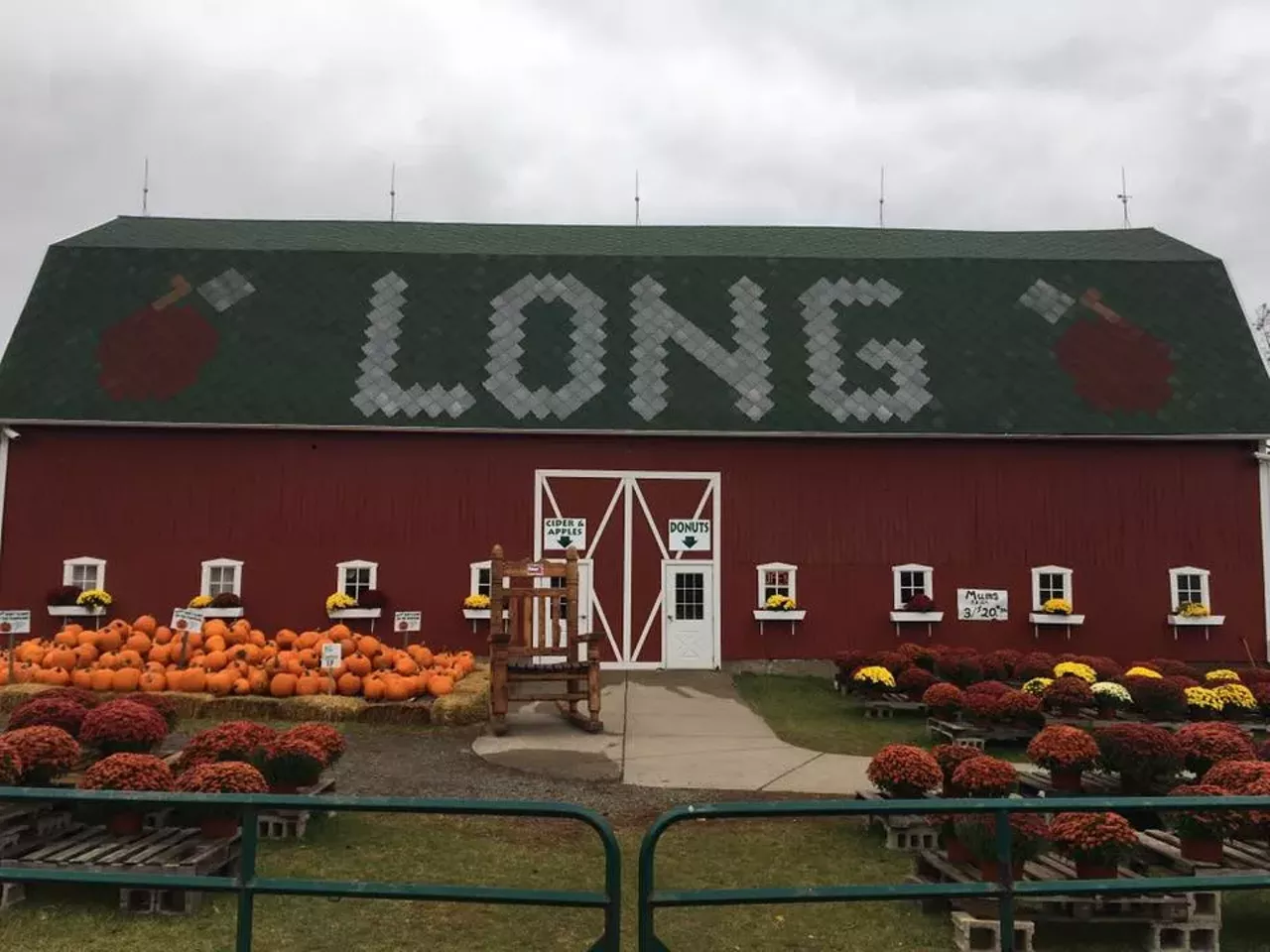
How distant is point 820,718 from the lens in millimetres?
13914

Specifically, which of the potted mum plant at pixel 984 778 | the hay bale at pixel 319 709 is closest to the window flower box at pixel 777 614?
the hay bale at pixel 319 709

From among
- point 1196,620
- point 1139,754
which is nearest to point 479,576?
point 1139,754

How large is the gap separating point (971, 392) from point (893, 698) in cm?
724

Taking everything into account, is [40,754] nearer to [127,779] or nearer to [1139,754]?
[127,779]

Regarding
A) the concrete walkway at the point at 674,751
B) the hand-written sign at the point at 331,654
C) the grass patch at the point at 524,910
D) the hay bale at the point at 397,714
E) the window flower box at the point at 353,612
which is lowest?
the grass patch at the point at 524,910

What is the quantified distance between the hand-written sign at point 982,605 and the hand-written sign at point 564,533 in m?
6.88

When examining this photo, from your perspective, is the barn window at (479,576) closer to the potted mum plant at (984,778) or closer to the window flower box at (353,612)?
the window flower box at (353,612)

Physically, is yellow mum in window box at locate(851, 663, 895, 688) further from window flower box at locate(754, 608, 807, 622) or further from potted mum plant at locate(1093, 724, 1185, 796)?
potted mum plant at locate(1093, 724, 1185, 796)

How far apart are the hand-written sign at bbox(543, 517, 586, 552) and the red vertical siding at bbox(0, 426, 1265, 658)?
0.82 ft

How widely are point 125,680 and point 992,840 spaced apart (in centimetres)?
1132

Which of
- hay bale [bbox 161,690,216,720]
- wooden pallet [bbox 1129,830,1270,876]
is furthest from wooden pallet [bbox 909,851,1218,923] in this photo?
hay bale [bbox 161,690,216,720]

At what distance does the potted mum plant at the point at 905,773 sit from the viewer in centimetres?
770

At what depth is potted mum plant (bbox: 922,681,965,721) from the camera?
12164mm

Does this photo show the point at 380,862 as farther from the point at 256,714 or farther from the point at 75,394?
the point at 75,394
